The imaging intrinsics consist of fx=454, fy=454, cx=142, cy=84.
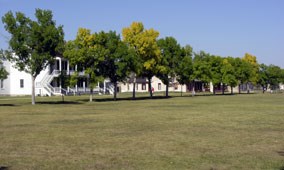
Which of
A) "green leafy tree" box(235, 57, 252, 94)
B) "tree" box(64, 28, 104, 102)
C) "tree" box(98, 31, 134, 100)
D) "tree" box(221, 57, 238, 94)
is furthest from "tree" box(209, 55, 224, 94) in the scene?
"tree" box(64, 28, 104, 102)

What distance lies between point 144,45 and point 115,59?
852cm

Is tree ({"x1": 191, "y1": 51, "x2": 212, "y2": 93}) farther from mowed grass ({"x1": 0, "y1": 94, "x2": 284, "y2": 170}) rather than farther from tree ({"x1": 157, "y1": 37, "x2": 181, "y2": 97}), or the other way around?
mowed grass ({"x1": 0, "y1": 94, "x2": 284, "y2": 170})

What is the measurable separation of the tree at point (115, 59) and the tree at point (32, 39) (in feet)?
36.7

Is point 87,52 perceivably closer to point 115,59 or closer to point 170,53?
point 115,59

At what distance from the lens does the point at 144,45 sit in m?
64.0

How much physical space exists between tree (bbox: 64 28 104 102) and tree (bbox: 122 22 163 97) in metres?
9.12

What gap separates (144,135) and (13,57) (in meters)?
31.6

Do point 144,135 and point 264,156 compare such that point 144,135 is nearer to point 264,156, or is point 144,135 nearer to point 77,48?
point 264,156

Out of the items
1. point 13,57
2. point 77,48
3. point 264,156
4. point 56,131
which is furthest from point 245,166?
point 77,48

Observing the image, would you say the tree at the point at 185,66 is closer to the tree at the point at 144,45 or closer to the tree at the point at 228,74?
the tree at the point at 144,45

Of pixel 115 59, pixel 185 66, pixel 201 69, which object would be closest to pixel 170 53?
pixel 185 66

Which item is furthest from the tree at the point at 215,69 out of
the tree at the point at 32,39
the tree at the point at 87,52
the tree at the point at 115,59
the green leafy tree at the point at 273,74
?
the tree at the point at 32,39

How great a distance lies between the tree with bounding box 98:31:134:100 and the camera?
56.0 metres

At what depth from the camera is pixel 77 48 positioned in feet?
183
